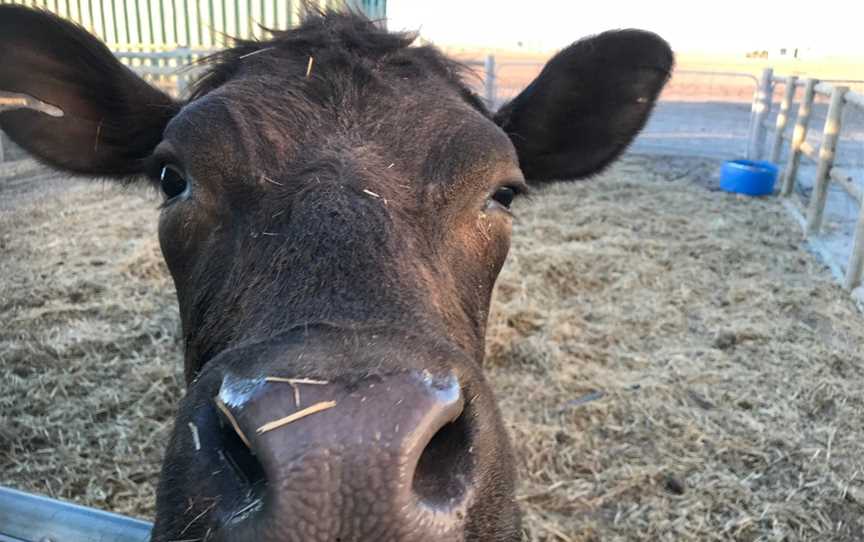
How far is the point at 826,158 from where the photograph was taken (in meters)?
9.88

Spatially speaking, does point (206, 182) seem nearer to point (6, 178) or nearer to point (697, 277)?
point (697, 277)

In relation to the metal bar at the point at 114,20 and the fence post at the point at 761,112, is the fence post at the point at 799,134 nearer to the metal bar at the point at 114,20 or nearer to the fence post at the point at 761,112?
the fence post at the point at 761,112

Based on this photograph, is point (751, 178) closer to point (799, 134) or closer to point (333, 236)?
point (799, 134)

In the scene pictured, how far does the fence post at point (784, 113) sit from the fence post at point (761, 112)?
4.54 ft

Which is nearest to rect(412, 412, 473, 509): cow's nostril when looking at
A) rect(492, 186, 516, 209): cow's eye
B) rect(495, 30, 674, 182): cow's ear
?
rect(492, 186, 516, 209): cow's eye

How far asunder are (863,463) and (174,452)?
193 inches

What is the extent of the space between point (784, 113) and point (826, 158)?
4668 mm

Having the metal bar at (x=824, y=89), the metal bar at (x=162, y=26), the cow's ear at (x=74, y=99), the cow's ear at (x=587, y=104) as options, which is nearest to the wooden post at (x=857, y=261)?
the metal bar at (x=824, y=89)

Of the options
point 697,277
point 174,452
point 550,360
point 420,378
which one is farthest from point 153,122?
point 697,277

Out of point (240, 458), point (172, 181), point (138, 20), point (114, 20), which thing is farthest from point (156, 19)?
point (240, 458)

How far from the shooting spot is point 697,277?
8.47 m

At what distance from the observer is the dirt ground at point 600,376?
451cm

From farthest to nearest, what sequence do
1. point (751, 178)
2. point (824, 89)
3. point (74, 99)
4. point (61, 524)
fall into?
point (751, 178) → point (824, 89) → point (74, 99) → point (61, 524)

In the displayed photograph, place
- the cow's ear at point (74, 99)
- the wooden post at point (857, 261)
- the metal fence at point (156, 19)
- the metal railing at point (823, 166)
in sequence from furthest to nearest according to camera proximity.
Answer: the metal fence at point (156, 19) → the metal railing at point (823, 166) → the wooden post at point (857, 261) → the cow's ear at point (74, 99)
